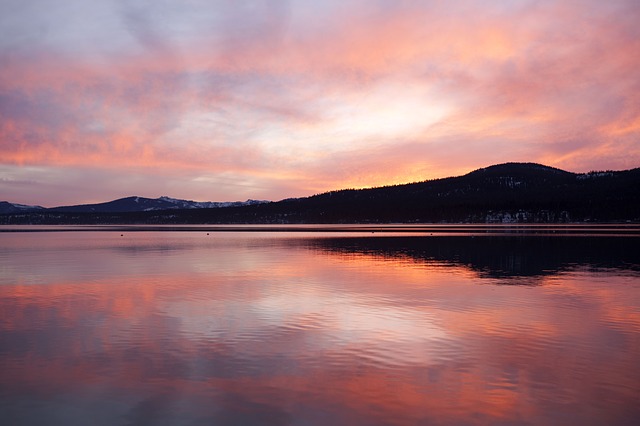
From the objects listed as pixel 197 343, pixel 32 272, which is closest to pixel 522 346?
pixel 197 343

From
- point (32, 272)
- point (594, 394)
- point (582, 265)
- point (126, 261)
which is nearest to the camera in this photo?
point (594, 394)

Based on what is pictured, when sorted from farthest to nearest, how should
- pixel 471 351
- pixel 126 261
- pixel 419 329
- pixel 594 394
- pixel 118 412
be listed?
pixel 126 261 < pixel 419 329 < pixel 471 351 < pixel 594 394 < pixel 118 412

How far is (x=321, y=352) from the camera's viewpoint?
15.5m

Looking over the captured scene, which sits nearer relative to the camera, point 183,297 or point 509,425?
point 509,425

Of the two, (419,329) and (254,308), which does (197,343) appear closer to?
(254,308)

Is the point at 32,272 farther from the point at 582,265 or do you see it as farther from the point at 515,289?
the point at 582,265

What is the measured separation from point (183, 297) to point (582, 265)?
32.2 meters

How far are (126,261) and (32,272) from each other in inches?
421

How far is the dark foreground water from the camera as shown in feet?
35.9

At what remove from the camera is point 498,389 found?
1216cm

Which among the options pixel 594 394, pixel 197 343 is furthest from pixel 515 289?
pixel 197 343

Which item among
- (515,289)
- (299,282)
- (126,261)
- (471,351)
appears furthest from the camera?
(126,261)

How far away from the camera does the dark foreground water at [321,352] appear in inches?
431

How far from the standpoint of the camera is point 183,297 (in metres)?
26.0
